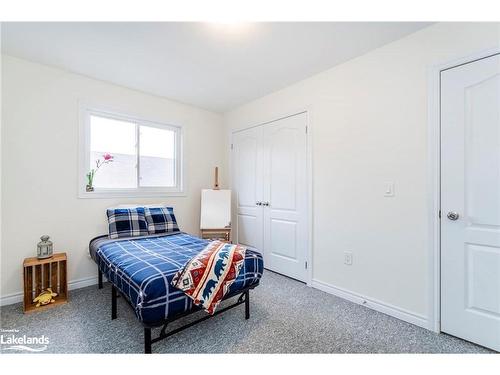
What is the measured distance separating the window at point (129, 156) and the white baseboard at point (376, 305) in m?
2.38

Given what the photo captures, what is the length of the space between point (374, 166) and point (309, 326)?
1.51 m

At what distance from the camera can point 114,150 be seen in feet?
9.67

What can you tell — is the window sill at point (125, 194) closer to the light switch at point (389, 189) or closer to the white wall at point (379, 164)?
the white wall at point (379, 164)

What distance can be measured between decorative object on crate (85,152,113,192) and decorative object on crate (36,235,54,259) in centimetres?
65

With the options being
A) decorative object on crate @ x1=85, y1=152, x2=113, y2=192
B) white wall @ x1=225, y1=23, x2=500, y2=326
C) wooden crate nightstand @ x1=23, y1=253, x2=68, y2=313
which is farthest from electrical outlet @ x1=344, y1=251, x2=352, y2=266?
A: decorative object on crate @ x1=85, y1=152, x2=113, y2=192

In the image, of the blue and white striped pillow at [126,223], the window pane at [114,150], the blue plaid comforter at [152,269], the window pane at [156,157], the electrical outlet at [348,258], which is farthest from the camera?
the window pane at [156,157]

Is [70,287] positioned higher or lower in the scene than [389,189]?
lower

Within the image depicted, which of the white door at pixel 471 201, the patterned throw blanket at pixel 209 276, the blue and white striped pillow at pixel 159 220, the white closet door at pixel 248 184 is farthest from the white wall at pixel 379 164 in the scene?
the blue and white striped pillow at pixel 159 220

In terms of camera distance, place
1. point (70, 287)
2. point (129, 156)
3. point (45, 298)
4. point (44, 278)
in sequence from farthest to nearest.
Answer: point (129, 156), point (70, 287), point (44, 278), point (45, 298)

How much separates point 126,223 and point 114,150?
3.33ft

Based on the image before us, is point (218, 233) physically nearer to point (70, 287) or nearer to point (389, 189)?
point (70, 287)

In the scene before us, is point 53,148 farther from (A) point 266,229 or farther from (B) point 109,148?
(A) point 266,229

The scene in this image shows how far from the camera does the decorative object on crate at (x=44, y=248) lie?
223 centimetres

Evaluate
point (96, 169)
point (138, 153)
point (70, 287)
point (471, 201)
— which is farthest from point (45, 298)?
point (471, 201)
